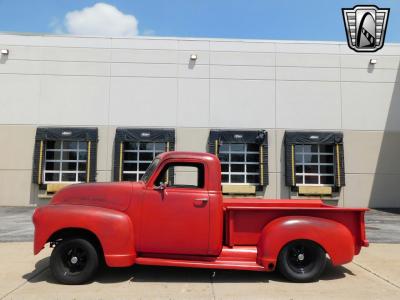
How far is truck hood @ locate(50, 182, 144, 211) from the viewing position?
20.1ft

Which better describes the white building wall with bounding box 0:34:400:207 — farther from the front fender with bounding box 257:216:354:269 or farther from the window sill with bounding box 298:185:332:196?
the front fender with bounding box 257:216:354:269

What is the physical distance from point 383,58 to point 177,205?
52.7 ft

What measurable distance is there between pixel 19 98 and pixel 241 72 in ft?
32.4

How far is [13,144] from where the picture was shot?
17609 mm

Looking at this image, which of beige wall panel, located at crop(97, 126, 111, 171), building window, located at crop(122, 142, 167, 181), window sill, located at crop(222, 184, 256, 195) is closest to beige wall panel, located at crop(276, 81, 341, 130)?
window sill, located at crop(222, 184, 256, 195)

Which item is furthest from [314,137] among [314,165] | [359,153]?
[359,153]

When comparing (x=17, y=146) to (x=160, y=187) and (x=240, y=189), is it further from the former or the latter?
(x=160, y=187)

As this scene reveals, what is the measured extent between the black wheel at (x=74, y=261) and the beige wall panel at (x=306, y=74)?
1421cm

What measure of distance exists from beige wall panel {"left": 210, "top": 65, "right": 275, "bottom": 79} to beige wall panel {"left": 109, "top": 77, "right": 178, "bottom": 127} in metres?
2.08

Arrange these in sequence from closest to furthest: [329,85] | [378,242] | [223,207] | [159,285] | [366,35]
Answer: [159,285]
[223,207]
[378,242]
[366,35]
[329,85]

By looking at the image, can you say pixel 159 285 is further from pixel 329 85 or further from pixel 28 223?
pixel 329 85

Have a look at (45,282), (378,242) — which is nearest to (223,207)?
(45,282)

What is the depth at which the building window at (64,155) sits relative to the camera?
17422 millimetres

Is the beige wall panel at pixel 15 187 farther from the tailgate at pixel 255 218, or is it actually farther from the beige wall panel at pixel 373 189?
the beige wall panel at pixel 373 189
